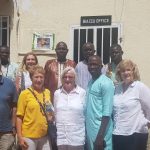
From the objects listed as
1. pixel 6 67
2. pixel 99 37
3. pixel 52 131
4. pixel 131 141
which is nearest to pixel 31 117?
pixel 52 131

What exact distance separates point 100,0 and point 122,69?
4.65 meters

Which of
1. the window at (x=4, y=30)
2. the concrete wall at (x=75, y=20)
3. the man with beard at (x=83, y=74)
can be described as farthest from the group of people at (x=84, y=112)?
the window at (x=4, y=30)

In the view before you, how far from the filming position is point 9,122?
19.9ft

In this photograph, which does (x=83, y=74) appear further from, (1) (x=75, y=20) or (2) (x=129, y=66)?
(1) (x=75, y=20)

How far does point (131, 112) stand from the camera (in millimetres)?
5598

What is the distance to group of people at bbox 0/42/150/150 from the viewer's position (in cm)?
562

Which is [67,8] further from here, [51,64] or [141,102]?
[141,102]

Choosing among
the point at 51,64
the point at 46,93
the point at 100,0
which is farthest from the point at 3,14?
the point at 46,93

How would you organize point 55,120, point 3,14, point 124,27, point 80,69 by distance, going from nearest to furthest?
1. point 55,120
2. point 80,69
3. point 124,27
4. point 3,14

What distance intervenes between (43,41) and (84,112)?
484cm

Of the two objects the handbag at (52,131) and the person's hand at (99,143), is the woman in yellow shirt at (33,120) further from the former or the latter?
the person's hand at (99,143)

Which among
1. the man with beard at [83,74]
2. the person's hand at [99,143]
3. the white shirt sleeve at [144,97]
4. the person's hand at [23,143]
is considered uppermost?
the man with beard at [83,74]

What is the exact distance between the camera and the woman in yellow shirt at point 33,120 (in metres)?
5.90

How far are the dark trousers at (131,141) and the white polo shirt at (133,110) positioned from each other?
0.05 metres
